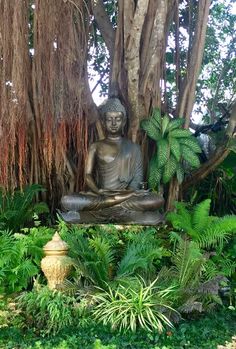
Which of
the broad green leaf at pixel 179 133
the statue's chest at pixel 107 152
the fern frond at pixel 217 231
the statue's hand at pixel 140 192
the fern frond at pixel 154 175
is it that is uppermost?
the broad green leaf at pixel 179 133

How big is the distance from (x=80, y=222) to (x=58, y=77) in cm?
135

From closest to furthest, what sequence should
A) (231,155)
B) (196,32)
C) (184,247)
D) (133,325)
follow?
(133,325) → (184,247) → (196,32) → (231,155)

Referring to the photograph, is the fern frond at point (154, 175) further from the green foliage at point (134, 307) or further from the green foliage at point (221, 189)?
the green foliage at point (134, 307)

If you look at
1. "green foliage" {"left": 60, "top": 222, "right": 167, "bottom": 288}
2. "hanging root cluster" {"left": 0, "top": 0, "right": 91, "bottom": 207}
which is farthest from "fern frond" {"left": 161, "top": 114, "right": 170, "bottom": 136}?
"green foliage" {"left": 60, "top": 222, "right": 167, "bottom": 288}

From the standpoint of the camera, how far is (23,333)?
3.43 meters

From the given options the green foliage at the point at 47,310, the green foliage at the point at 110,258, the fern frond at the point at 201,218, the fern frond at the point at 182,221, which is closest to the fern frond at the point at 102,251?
the green foliage at the point at 110,258

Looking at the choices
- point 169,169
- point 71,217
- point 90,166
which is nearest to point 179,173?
point 169,169

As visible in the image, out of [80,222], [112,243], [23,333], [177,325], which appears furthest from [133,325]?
[80,222]

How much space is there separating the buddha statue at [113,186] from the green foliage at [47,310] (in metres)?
1.50

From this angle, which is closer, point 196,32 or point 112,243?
point 112,243

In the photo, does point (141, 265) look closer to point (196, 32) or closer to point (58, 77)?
point (58, 77)

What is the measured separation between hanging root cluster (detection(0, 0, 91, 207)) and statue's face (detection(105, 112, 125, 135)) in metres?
0.22

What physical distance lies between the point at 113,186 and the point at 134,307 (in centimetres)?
205

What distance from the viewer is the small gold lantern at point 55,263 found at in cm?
381
